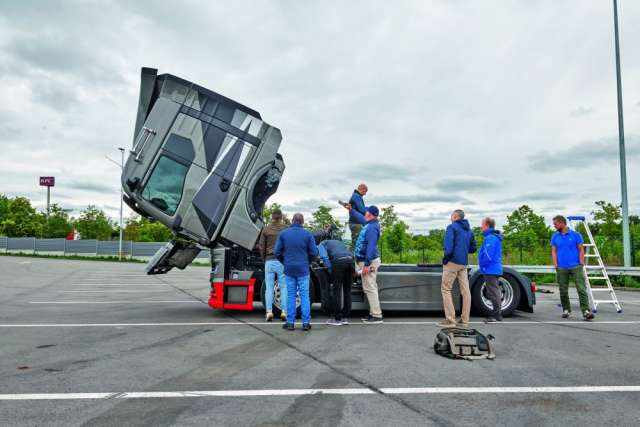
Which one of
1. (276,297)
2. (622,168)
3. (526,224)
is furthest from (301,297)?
(526,224)

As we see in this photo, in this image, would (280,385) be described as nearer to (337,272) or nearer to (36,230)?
(337,272)

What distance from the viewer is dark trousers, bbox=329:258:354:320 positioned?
745 centimetres

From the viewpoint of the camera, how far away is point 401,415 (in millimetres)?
3404

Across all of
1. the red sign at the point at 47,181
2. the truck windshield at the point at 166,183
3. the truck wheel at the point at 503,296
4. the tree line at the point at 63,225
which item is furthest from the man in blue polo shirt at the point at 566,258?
the red sign at the point at 47,181

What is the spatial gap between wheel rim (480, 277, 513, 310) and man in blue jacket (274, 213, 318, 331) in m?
3.24

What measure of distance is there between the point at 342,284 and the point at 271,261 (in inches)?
47.3

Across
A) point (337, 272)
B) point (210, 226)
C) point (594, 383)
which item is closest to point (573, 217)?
point (337, 272)

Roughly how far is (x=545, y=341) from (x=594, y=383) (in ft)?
6.50

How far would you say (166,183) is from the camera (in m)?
7.55

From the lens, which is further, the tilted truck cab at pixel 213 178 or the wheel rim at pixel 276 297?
the wheel rim at pixel 276 297

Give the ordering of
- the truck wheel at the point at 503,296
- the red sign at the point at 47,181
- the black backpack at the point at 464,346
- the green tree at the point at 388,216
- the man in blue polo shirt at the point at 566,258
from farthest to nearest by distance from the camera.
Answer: the red sign at the point at 47,181 < the green tree at the point at 388,216 < the man in blue polo shirt at the point at 566,258 < the truck wheel at the point at 503,296 < the black backpack at the point at 464,346

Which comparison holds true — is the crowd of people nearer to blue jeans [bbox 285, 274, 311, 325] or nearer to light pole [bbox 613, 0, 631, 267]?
blue jeans [bbox 285, 274, 311, 325]

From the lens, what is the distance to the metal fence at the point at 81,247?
140 feet

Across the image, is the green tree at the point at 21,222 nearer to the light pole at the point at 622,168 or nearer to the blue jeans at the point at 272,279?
the blue jeans at the point at 272,279
